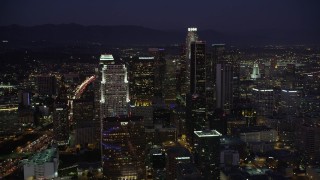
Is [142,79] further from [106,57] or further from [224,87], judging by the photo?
[106,57]

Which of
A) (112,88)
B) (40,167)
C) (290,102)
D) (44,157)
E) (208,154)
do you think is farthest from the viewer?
(290,102)

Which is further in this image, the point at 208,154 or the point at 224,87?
the point at 224,87

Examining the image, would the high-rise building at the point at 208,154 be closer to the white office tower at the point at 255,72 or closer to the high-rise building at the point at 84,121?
the high-rise building at the point at 84,121

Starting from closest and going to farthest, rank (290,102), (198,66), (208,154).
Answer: (208,154), (290,102), (198,66)

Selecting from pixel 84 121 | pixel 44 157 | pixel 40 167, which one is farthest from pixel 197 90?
pixel 40 167

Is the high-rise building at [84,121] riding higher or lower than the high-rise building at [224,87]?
lower

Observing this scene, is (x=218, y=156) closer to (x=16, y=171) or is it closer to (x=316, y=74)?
(x=316, y=74)

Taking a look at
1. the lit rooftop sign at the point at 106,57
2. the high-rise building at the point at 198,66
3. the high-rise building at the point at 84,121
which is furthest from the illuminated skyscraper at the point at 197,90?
the lit rooftop sign at the point at 106,57
